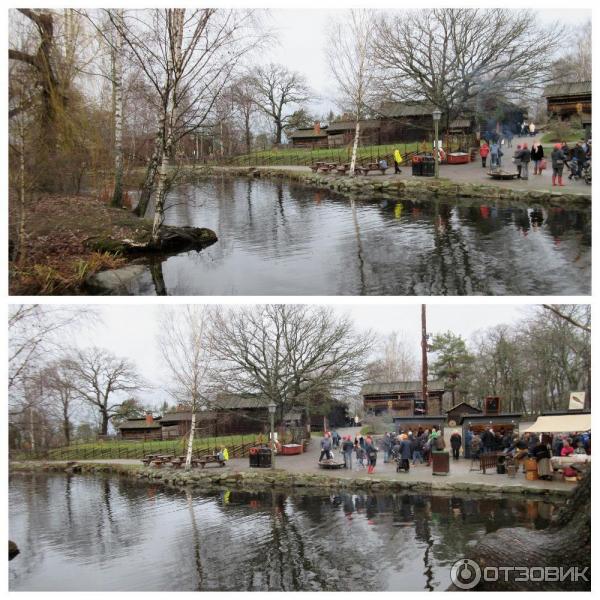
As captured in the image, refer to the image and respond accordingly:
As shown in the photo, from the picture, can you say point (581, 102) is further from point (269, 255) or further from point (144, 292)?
point (144, 292)

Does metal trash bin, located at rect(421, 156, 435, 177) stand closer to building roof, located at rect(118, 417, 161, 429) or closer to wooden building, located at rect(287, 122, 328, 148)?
wooden building, located at rect(287, 122, 328, 148)

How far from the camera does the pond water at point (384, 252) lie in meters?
7.32

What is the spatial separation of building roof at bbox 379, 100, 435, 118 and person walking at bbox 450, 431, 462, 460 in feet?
22.7

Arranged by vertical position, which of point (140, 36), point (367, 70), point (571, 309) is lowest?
point (571, 309)

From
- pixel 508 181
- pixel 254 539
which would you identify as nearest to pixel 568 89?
pixel 508 181

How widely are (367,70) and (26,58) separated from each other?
24.8 ft

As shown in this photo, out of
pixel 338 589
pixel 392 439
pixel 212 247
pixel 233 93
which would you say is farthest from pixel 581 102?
pixel 338 589

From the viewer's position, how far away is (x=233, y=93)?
887 centimetres

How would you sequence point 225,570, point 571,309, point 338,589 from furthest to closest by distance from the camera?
point 571,309 → point 225,570 → point 338,589

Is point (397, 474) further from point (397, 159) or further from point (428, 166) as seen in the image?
point (397, 159)

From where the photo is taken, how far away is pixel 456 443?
37.4 feet
